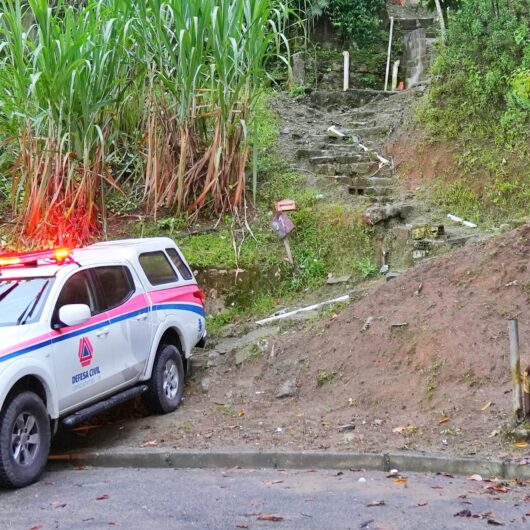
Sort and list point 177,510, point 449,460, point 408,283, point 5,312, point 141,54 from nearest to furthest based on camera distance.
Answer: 1. point 177,510
2. point 449,460
3. point 5,312
4. point 408,283
5. point 141,54

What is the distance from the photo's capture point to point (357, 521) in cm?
466

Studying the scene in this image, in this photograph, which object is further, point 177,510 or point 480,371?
point 480,371

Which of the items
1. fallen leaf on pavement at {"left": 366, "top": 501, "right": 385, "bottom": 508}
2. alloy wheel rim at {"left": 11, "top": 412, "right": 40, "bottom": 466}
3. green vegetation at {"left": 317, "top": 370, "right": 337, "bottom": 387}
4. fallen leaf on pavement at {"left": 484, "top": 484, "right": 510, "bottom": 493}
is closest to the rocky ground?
green vegetation at {"left": 317, "top": 370, "right": 337, "bottom": 387}

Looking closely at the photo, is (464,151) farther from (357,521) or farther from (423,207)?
(357,521)

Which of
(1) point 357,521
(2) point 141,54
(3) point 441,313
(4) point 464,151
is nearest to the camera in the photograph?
(1) point 357,521

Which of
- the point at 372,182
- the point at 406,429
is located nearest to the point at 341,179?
the point at 372,182

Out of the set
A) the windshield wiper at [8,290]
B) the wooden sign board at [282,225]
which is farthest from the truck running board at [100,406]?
the wooden sign board at [282,225]

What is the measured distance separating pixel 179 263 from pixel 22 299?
8.46 feet

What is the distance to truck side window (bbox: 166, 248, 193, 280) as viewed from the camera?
28.3 ft

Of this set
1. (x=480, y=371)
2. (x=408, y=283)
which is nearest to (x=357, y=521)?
(x=480, y=371)

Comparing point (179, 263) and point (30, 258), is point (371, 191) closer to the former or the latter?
point (179, 263)

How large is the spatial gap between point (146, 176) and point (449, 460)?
22.9ft

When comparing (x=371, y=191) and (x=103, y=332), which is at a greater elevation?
(x=371, y=191)

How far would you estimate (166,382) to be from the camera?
784cm
